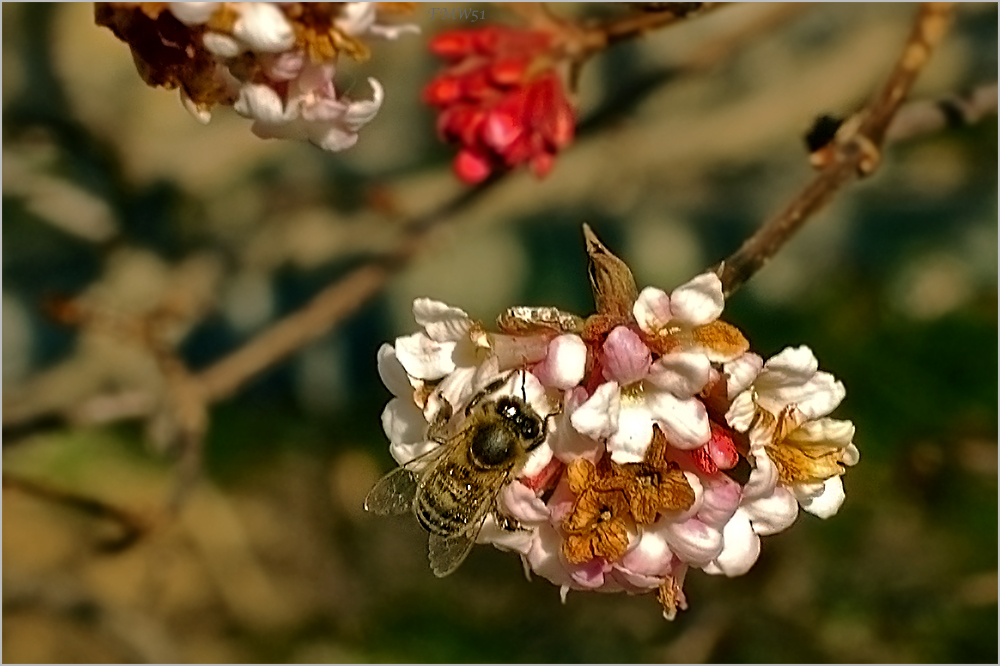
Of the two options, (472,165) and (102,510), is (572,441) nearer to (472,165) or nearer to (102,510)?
(472,165)

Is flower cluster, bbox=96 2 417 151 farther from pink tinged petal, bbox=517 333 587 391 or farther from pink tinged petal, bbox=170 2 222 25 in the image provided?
pink tinged petal, bbox=517 333 587 391

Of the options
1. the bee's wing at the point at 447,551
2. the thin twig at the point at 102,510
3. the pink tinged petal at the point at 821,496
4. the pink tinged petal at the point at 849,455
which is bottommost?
the thin twig at the point at 102,510

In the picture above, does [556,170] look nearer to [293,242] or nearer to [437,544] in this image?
[293,242]

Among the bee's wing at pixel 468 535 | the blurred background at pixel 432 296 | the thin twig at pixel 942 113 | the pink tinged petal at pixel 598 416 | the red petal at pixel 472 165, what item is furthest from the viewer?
the blurred background at pixel 432 296

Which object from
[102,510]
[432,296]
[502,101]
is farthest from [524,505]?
[102,510]

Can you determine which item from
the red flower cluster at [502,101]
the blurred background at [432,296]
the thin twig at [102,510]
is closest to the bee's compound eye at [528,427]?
the red flower cluster at [502,101]

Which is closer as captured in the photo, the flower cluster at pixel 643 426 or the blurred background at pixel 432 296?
the flower cluster at pixel 643 426

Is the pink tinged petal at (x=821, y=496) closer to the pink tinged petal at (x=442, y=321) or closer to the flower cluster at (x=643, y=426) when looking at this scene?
the flower cluster at (x=643, y=426)
